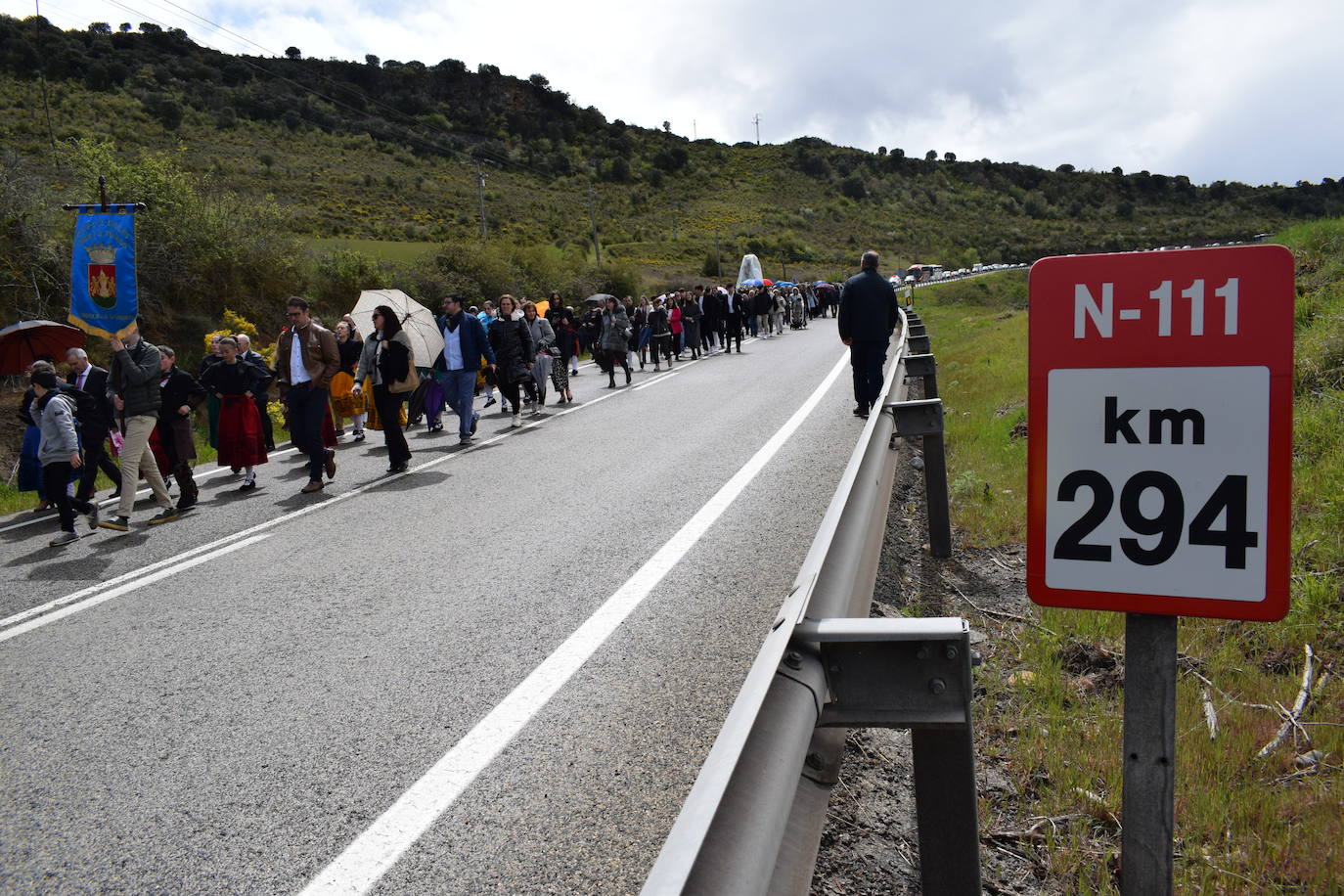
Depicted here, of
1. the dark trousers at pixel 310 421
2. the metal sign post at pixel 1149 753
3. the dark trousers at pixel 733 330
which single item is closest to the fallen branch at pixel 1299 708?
the metal sign post at pixel 1149 753

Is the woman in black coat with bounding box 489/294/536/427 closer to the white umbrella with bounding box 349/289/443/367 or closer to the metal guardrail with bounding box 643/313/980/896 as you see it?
the white umbrella with bounding box 349/289/443/367

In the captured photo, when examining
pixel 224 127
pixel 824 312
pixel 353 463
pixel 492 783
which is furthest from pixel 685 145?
pixel 492 783

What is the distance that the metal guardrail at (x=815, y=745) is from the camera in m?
1.42

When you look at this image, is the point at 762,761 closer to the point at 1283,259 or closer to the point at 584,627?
the point at 1283,259

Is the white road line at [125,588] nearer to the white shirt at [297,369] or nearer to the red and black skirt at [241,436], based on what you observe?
the red and black skirt at [241,436]

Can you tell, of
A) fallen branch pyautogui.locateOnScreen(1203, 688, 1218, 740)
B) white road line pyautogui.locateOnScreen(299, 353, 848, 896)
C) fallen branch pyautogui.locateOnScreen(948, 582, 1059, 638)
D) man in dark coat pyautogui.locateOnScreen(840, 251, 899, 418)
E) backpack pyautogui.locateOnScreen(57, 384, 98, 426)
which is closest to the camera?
white road line pyautogui.locateOnScreen(299, 353, 848, 896)

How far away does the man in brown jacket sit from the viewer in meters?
10.3

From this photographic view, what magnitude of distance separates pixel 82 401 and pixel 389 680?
7072 mm

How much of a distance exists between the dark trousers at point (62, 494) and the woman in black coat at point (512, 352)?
6.41 m

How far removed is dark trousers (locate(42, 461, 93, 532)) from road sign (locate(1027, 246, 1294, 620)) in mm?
9476

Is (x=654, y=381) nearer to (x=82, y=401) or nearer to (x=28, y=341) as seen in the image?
(x=28, y=341)

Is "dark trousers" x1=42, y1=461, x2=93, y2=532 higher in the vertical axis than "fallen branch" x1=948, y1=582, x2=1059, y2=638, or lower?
higher

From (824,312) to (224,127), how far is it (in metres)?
45.5

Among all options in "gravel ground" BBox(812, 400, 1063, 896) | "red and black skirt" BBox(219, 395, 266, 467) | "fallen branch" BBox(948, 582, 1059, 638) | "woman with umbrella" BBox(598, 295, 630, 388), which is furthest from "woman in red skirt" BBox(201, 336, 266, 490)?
"woman with umbrella" BBox(598, 295, 630, 388)
